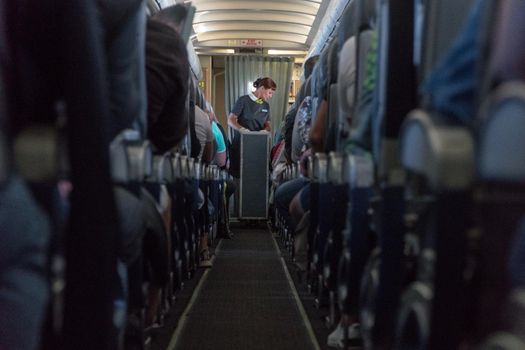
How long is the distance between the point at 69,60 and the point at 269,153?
24.8 ft

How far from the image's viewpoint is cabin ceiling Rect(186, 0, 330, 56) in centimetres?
840

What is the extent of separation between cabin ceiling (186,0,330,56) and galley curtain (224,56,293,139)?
255mm

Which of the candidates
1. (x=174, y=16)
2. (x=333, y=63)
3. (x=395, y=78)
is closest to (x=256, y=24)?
(x=333, y=63)

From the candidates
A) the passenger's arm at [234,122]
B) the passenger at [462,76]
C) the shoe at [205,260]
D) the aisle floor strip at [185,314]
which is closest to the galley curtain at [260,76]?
the passenger's arm at [234,122]

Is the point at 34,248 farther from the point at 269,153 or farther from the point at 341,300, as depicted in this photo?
the point at 269,153

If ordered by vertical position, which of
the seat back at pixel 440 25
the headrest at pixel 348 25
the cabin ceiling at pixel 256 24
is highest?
the cabin ceiling at pixel 256 24

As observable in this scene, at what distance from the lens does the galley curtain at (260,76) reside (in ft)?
36.0

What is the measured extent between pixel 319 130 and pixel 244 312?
101 centimetres

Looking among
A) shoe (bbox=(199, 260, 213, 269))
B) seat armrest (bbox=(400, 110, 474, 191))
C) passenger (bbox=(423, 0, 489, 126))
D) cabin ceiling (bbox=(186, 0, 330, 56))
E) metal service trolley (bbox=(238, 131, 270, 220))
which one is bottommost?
shoe (bbox=(199, 260, 213, 269))

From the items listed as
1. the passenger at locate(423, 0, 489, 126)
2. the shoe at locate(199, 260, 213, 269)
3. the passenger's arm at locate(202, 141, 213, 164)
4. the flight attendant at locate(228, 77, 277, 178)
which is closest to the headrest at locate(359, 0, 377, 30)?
the passenger at locate(423, 0, 489, 126)

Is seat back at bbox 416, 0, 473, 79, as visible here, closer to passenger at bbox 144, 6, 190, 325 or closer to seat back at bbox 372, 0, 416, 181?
seat back at bbox 372, 0, 416, 181

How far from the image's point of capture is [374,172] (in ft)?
5.47

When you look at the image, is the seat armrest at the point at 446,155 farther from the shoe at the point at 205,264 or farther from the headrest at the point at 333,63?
the shoe at the point at 205,264

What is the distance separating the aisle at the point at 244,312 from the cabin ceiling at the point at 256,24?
13.0 feet
